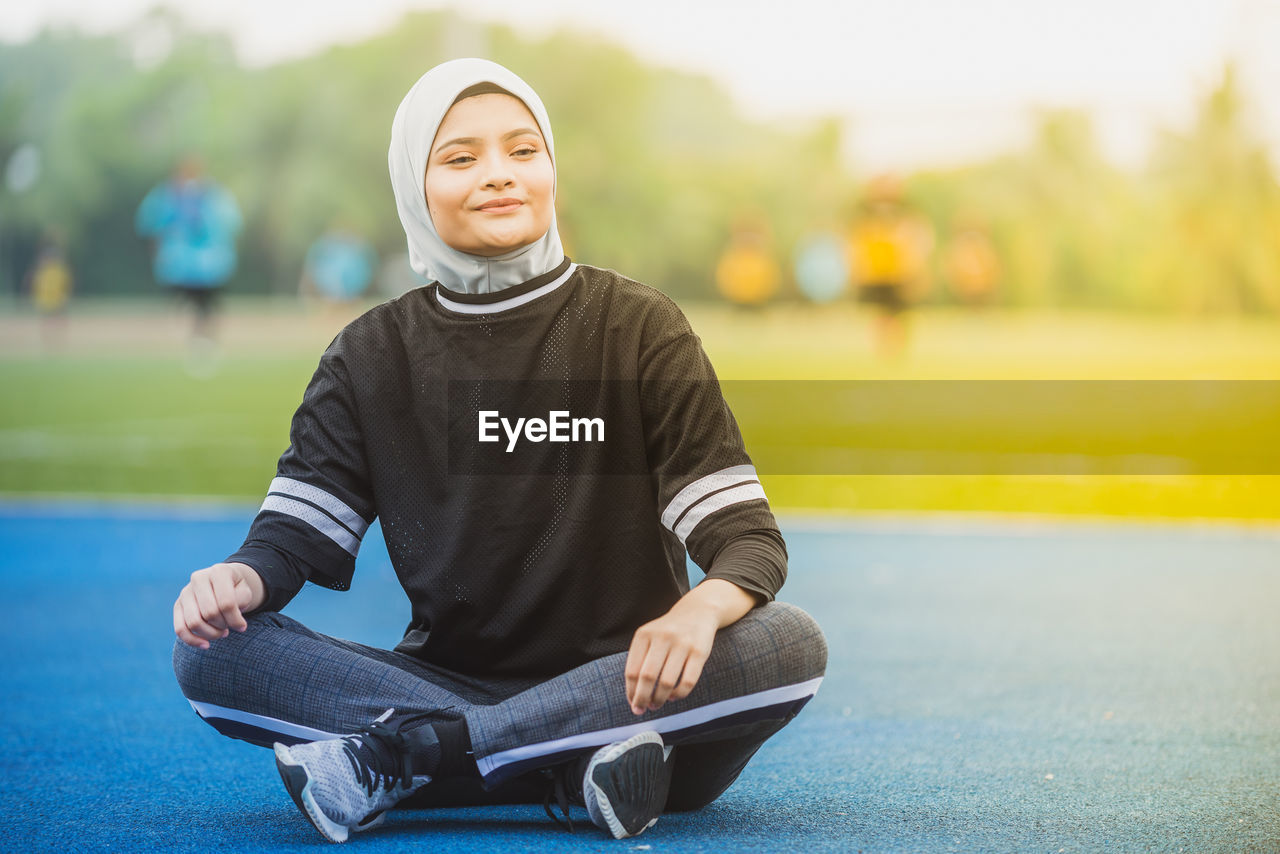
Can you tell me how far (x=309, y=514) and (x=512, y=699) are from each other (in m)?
0.42

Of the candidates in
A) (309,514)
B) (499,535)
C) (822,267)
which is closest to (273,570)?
(309,514)

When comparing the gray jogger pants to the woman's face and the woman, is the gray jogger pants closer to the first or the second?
the woman

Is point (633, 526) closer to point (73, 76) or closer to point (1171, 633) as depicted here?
point (1171, 633)

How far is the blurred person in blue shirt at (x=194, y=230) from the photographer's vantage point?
516 inches

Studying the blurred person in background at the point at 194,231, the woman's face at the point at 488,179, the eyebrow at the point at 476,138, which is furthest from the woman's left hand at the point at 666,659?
the blurred person in background at the point at 194,231

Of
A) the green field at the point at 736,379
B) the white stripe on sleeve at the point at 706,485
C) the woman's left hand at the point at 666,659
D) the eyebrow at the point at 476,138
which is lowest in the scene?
the green field at the point at 736,379

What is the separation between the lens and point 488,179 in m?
2.07

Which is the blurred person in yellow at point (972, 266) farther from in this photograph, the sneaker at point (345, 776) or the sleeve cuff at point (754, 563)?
the sneaker at point (345, 776)

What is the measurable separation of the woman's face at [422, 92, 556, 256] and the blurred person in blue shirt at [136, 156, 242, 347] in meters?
11.5

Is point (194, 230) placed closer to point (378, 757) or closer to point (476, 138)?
point (476, 138)

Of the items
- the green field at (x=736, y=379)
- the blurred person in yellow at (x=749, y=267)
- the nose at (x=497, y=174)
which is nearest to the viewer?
the nose at (x=497, y=174)

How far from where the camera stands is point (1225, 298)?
45.2ft

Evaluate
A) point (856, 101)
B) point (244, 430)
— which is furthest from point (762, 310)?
point (244, 430)

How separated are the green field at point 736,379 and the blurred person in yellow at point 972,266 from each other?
0.23 metres
